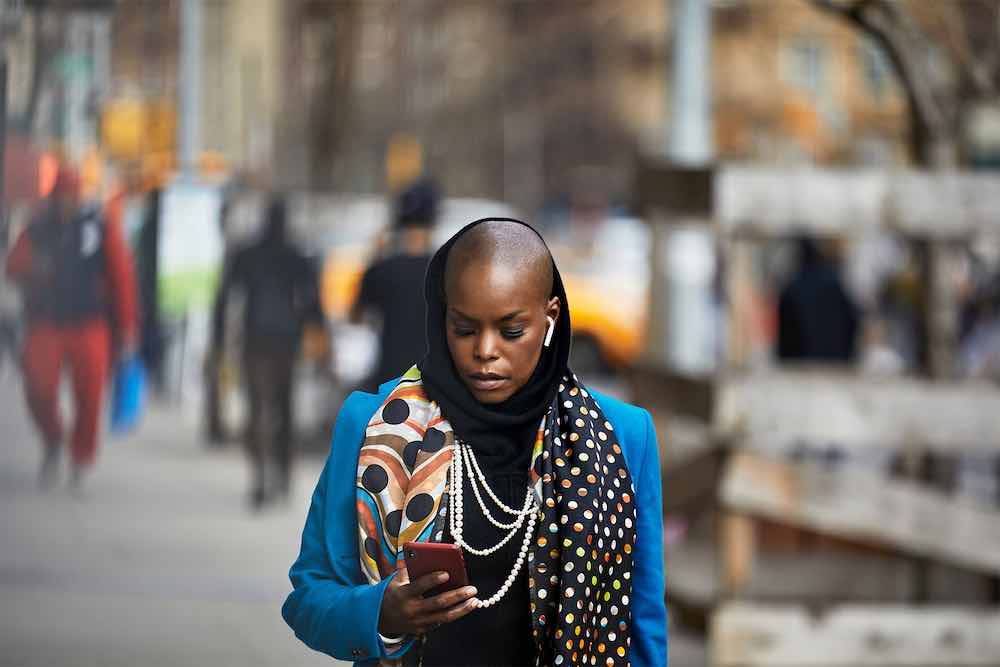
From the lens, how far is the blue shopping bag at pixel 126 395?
11.5 m

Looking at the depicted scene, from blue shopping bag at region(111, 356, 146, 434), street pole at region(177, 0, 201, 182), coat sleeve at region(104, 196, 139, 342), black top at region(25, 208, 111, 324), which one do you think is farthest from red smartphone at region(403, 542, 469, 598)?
street pole at region(177, 0, 201, 182)

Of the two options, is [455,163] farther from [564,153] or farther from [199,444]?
[199,444]

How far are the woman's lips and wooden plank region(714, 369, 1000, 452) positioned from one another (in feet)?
13.3

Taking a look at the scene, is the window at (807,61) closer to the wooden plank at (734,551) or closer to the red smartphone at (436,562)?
the wooden plank at (734,551)

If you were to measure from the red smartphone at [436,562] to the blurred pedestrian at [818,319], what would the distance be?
29.2ft

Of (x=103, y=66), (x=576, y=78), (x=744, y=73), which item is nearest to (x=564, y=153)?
(x=576, y=78)

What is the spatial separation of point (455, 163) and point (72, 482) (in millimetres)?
64206

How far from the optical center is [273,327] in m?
11.1

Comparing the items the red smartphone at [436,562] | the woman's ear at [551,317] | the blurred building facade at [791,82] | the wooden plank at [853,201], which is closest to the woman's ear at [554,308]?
the woman's ear at [551,317]

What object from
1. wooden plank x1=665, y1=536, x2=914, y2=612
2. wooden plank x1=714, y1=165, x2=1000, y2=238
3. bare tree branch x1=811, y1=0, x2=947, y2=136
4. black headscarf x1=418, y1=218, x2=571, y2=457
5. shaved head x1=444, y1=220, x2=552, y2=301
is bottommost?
wooden plank x1=665, y1=536, x2=914, y2=612

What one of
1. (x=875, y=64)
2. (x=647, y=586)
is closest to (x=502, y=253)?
(x=647, y=586)

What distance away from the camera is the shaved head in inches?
98.0

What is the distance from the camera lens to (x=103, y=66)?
860cm

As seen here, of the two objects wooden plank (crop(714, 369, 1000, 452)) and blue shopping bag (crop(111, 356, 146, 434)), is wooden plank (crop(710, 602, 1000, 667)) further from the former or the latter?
blue shopping bag (crop(111, 356, 146, 434))
